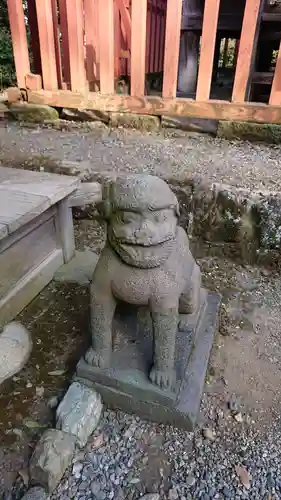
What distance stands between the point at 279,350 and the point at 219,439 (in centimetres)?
79

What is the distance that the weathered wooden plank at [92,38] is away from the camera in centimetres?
468

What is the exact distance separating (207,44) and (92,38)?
5.78ft

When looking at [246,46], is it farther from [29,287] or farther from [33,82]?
[29,287]

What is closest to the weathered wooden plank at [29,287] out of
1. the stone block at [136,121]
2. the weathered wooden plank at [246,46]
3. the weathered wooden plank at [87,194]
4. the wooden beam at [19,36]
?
the weathered wooden plank at [87,194]

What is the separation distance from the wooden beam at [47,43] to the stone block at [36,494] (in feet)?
14.4

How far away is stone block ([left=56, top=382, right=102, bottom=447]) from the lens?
5.51 feet

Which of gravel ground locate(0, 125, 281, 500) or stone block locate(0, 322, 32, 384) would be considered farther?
stone block locate(0, 322, 32, 384)

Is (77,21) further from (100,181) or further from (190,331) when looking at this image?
(190,331)

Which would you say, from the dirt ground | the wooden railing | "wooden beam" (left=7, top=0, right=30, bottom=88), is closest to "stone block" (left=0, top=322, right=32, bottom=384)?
the dirt ground

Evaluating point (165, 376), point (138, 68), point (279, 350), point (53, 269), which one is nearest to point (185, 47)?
point (138, 68)

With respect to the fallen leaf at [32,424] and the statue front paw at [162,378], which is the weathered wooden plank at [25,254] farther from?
the statue front paw at [162,378]

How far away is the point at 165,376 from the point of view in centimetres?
175

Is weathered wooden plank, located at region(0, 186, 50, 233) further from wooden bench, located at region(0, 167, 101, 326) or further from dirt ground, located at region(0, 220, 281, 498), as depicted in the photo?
dirt ground, located at region(0, 220, 281, 498)

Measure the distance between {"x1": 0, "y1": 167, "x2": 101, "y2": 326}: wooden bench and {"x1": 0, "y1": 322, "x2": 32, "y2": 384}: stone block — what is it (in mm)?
116
